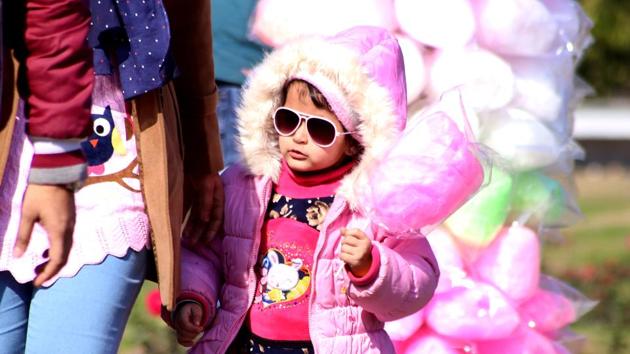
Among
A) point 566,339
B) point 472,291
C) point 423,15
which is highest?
point 423,15

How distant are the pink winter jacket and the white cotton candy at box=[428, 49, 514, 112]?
1.29 metres

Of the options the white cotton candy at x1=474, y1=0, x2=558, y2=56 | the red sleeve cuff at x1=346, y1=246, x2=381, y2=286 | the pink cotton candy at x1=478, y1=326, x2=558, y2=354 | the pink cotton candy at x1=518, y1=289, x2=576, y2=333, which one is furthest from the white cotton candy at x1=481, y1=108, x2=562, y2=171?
the red sleeve cuff at x1=346, y1=246, x2=381, y2=286

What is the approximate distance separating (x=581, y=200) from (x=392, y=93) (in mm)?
11656

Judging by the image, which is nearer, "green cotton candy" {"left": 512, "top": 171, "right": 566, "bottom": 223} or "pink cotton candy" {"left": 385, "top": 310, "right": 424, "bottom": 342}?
"pink cotton candy" {"left": 385, "top": 310, "right": 424, "bottom": 342}

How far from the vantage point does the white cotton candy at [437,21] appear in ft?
15.1

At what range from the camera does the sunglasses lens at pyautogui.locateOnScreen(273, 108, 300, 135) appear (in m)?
3.43

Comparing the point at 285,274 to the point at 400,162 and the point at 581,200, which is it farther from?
the point at 581,200

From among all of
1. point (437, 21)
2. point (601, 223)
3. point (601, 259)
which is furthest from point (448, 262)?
point (601, 223)

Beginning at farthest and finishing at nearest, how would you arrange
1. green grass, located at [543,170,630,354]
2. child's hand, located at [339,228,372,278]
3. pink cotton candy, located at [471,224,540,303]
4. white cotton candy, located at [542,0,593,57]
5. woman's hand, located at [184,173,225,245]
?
green grass, located at [543,170,630,354] < white cotton candy, located at [542,0,593,57] < pink cotton candy, located at [471,224,540,303] < woman's hand, located at [184,173,225,245] < child's hand, located at [339,228,372,278]

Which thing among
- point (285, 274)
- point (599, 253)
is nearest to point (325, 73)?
point (285, 274)

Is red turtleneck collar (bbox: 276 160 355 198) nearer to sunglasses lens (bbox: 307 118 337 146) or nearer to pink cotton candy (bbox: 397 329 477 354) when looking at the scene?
sunglasses lens (bbox: 307 118 337 146)

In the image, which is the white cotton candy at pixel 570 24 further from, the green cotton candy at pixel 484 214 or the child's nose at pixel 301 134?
Result: the child's nose at pixel 301 134

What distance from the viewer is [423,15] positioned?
181 inches

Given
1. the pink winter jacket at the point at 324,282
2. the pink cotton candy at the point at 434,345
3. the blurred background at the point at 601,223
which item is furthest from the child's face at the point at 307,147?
the blurred background at the point at 601,223
